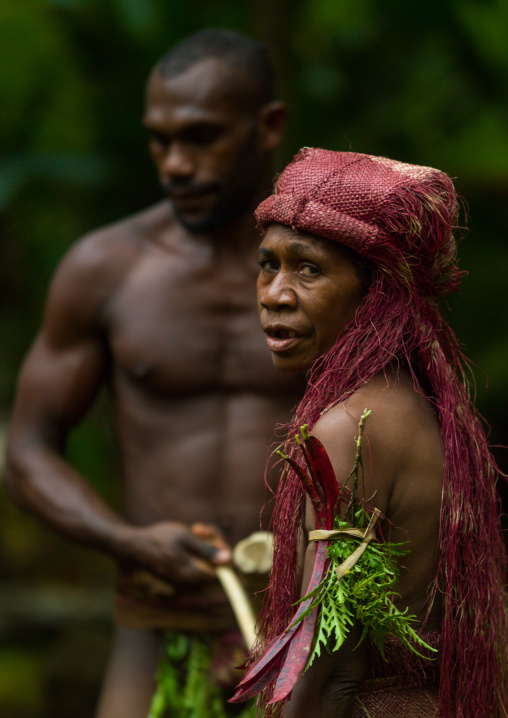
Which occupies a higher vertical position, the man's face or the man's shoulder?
the man's face

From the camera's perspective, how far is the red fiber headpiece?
5.05 ft

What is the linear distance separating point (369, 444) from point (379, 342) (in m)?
0.18

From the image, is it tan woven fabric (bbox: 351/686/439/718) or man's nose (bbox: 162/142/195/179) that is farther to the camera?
man's nose (bbox: 162/142/195/179)

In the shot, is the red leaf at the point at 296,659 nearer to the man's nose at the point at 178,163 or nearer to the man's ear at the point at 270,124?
the man's nose at the point at 178,163

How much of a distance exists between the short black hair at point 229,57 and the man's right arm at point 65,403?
1.86ft

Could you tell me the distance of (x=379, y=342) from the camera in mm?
1581

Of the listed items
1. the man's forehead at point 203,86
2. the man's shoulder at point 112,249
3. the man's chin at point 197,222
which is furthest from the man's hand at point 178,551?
the man's forehead at point 203,86

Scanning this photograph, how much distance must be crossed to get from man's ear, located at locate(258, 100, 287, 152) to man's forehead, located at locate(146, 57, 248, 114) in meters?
0.10

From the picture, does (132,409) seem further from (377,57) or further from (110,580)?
(110,580)

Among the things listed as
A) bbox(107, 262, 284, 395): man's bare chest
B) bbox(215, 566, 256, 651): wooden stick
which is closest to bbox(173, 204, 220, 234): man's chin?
bbox(107, 262, 284, 395): man's bare chest

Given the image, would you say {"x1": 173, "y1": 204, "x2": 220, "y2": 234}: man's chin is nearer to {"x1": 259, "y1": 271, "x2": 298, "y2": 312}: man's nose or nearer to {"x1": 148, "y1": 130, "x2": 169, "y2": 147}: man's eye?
{"x1": 148, "y1": 130, "x2": 169, "y2": 147}: man's eye

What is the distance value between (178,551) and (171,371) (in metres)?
0.48

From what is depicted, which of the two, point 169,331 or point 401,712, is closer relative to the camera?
point 401,712

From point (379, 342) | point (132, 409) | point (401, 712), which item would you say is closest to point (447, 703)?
point (401, 712)
